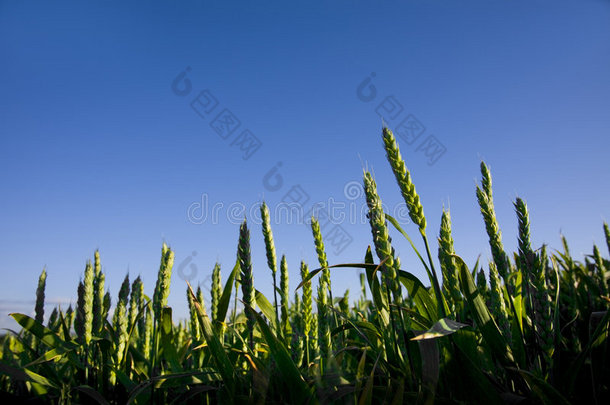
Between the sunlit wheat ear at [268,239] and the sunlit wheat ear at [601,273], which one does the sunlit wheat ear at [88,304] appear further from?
the sunlit wheat ear at [601,273]

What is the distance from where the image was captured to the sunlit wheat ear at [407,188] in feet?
4.89

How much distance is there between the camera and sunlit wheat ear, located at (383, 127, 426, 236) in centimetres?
149

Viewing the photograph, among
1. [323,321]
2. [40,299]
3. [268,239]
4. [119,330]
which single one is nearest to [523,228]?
[323,321]

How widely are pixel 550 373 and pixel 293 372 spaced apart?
120cm

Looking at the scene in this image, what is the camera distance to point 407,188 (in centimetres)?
150

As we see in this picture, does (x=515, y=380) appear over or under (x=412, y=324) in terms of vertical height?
under

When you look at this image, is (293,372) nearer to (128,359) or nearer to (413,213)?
(413,213)

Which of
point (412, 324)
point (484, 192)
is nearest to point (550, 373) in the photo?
point (412, 324)

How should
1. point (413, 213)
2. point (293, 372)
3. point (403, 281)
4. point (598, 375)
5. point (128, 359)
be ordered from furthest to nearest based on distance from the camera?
point (128, 359) < point (403, 281) < point (598, 375) < point (293, 372) < point (413, 213)

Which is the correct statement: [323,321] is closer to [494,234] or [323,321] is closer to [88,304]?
[494,234]

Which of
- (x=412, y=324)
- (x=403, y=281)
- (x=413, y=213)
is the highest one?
(x=413, y=213)

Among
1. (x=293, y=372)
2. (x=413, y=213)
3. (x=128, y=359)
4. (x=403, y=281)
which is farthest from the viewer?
(x=128, y=359)

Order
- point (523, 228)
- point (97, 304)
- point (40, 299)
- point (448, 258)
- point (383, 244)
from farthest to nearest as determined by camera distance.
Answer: point (40, 299), point (97, 304), point (523, 228), point (448, 258), point (383, 244)

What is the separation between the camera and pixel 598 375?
1729 millimetres
